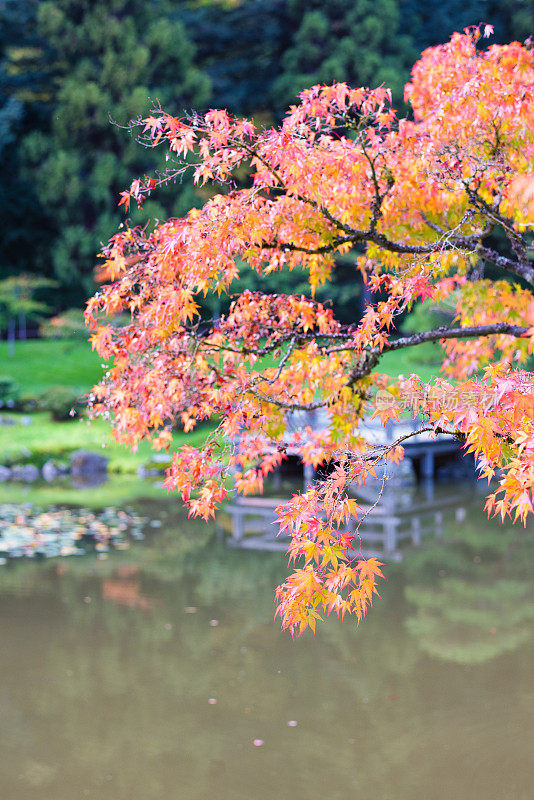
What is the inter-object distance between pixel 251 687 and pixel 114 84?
24295mm

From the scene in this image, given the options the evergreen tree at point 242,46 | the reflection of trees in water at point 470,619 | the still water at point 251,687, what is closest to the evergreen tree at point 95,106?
the evergreen tree at point 242,46

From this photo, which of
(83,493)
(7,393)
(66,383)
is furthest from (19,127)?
(83,493)

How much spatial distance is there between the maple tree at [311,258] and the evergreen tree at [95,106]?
72.2 feet

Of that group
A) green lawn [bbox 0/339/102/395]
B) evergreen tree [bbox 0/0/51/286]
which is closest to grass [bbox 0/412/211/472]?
green lawn [bbox 0/339/102/395]

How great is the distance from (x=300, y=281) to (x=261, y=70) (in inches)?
321

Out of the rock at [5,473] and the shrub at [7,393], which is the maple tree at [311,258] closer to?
the rock at [5,473]

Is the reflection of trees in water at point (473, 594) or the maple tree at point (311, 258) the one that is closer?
the maple tree at point (311, 258)

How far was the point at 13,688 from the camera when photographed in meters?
6.82

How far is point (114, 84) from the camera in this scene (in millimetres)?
27328

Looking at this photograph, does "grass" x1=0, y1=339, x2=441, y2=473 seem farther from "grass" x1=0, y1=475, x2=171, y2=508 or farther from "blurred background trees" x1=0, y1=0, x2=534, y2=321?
"blurred background trees" x1=0, y1=0, x2=534, y2=321

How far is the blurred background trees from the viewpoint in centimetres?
2706

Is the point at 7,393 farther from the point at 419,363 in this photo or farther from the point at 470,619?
the point at 470,619

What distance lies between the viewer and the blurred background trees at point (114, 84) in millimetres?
27062

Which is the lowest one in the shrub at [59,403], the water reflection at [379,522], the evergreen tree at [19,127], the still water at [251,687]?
A: the still water at [251,687]
